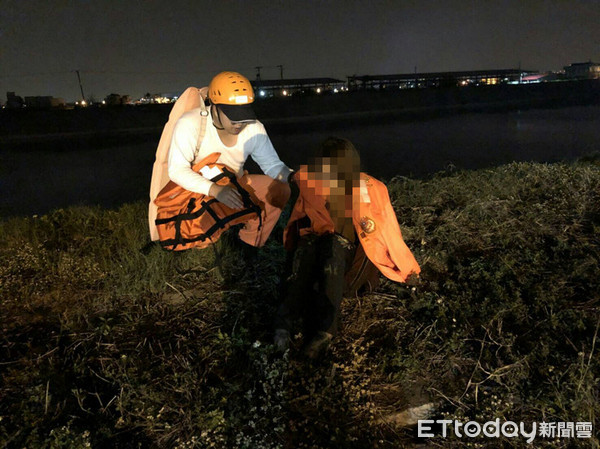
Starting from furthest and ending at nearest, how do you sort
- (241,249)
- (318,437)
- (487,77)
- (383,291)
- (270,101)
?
(487,77) < (270,101) < (241,249) < (383,291) < (318,437)

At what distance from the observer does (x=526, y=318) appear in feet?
7.70

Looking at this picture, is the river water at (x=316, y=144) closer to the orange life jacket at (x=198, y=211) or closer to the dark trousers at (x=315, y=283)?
the orange life jacket at (x=198, y=211)

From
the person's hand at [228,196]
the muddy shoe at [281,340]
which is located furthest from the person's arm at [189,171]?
the muddy shoe at [281,340]

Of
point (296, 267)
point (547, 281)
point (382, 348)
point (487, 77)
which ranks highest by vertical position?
point (487, 77)

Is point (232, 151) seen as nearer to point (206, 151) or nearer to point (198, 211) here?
point (206, 151)

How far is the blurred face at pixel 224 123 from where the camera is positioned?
270cm

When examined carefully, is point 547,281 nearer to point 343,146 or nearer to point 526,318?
point 526,318


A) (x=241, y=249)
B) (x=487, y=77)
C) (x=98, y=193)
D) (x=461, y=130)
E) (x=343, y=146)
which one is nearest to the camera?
(x=343, y=146)

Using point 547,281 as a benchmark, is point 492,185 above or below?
above

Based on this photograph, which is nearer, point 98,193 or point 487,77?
point 98,193

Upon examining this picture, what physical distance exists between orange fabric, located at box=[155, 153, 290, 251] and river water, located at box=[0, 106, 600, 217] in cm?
391

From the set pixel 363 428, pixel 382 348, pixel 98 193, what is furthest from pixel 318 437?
pixel 98 193

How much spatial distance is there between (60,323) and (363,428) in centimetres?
186

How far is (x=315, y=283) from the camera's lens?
2.38 m
